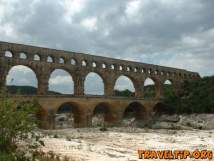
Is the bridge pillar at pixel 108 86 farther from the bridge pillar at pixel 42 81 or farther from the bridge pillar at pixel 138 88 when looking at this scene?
the bridge pillar at pixel 42 81

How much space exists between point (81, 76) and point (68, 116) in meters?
17.6

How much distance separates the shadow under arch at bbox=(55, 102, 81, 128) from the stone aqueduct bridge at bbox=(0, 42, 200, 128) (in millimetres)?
117

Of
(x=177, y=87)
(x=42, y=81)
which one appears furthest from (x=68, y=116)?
(x=42, y=81)

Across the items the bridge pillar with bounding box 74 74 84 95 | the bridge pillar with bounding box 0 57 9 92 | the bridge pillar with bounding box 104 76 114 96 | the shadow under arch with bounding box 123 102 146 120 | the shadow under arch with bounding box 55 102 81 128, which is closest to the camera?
the bridge pillar with bounding box 0 57 9 92

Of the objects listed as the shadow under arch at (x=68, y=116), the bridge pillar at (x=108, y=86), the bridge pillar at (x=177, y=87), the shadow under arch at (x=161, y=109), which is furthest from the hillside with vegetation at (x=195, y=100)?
the shadow under arch at (x=68, y=116)

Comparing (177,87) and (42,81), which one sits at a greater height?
(177,87)

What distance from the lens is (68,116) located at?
60.4m

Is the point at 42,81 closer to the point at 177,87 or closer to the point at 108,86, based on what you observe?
the point at 108,86

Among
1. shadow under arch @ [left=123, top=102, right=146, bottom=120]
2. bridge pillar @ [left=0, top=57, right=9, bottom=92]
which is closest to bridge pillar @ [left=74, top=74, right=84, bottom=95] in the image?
shadow under arch @ [left=123, top=102, right=146, bottom=120]

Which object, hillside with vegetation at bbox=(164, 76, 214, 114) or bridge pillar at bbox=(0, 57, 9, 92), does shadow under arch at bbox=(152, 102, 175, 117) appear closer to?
hillside with vegetation at bbox=(164, 76, 214, 114)

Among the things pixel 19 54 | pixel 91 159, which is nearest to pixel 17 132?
pixel 91 159

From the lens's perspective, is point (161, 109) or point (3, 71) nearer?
point (3, 71)

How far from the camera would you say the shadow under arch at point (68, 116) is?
4153cm

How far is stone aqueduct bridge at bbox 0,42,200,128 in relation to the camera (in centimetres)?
3778
